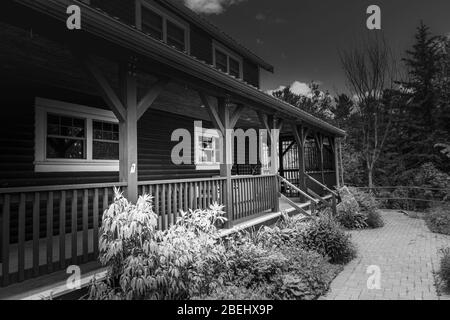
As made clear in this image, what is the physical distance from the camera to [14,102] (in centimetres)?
534

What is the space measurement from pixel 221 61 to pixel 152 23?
12.8ft

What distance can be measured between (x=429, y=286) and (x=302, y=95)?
36563 millimetres

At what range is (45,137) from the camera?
227 inches

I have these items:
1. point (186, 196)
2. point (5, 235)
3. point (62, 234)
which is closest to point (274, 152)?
point (186, 196)

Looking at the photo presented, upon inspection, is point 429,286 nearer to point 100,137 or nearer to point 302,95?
point 100,137

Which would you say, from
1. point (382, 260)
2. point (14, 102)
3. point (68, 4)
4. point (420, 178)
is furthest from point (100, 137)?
point (420, 178)

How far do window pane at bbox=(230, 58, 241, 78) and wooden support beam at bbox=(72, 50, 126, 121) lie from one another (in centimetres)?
942

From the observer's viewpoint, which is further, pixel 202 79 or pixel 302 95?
pixel 302 95

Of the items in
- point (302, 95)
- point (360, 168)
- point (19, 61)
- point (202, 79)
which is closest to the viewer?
point (19, 61)

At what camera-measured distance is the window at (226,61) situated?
39.4ft

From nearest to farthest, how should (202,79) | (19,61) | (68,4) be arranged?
(68,4) < (19,61) < (202,79)

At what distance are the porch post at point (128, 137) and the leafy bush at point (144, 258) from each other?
0.45m

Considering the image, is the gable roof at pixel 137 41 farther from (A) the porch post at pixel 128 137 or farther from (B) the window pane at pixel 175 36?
(B) the window pane at pixel 175 36

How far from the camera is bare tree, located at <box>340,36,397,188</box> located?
16938 millimetres
